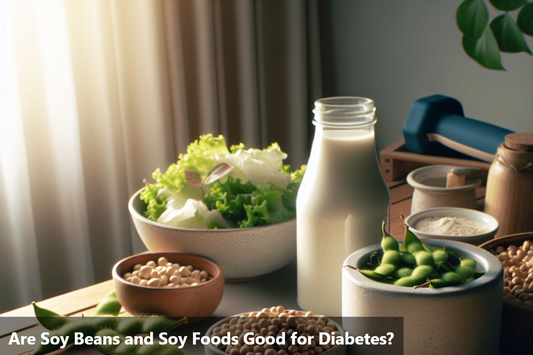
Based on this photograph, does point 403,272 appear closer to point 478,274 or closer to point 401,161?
point 478,274

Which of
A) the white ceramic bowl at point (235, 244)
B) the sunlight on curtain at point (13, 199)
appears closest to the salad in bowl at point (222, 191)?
the white ceramic bowl at point (235, 244)

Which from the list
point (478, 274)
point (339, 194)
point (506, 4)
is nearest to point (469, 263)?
point (478, 274)

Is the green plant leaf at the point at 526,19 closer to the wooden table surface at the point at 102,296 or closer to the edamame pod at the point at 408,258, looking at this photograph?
the wooden table surface at the point at 102,296

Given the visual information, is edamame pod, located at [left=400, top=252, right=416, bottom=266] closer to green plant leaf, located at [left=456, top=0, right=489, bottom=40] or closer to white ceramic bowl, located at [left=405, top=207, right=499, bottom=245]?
white ceramic bowl, located at [left=405, top=207, right=499, bottom=245]

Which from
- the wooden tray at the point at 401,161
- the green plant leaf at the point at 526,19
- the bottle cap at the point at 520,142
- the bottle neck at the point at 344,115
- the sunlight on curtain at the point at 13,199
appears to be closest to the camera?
the bottle neck at the point at 344,115

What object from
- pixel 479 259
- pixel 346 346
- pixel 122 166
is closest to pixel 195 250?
pixel 346 346

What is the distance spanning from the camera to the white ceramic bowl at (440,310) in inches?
20.9

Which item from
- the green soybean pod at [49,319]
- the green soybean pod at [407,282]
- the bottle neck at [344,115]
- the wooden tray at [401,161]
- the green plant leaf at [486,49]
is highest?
the green plant leaf at [486,49]

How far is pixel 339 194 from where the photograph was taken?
70 cm

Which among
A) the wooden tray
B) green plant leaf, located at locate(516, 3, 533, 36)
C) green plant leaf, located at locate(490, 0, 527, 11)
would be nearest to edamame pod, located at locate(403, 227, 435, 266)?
the wooden tray

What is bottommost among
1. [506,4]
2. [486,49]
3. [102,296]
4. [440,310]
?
[102,296]

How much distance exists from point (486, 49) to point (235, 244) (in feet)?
4.54

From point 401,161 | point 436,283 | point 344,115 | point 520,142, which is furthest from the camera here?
Answer: point 401,161

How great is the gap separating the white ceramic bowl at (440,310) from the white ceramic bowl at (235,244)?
25 cm
